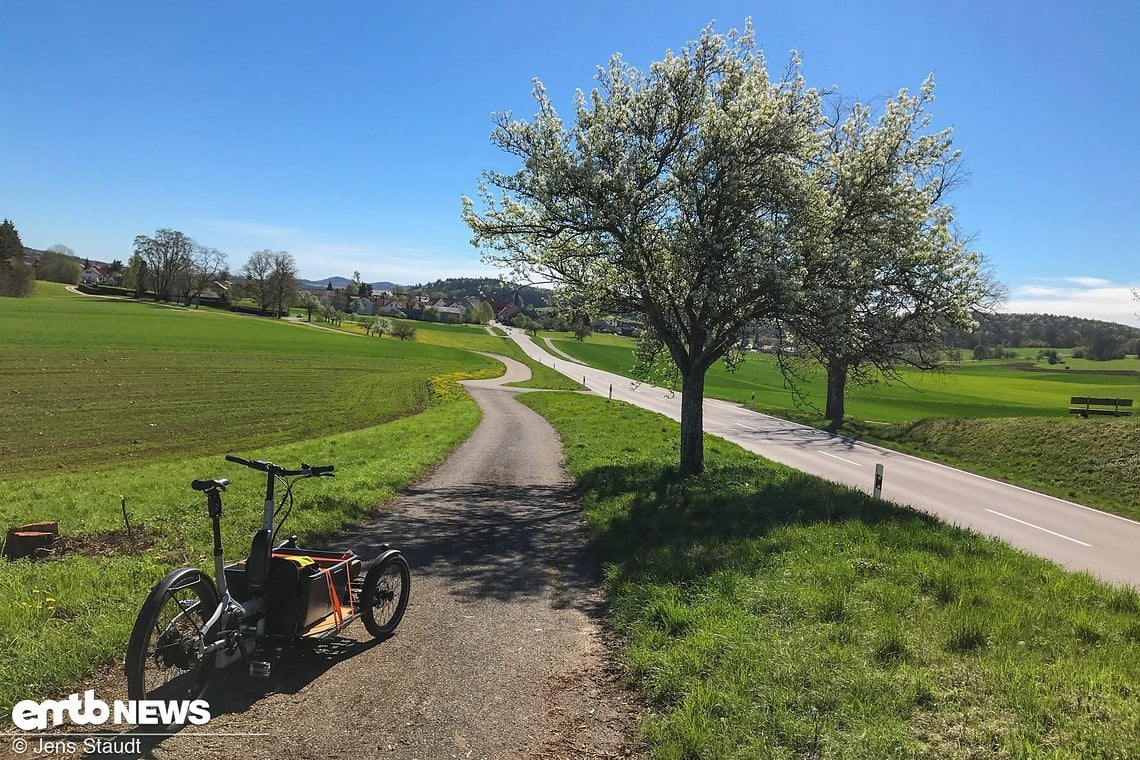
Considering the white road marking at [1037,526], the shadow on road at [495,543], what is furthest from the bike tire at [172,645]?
the white road marking at [1037,526]

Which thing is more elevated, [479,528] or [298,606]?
[298,606]

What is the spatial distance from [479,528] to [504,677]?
5.86 m

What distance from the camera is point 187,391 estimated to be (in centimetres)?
3812

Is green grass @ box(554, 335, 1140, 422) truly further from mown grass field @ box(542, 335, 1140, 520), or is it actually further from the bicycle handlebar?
the bicycle handlebar

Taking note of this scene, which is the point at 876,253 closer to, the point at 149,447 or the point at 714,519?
the point at 714,519

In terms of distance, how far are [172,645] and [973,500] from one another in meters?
21.8

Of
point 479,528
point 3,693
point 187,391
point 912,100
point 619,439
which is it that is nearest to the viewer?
point 3,693

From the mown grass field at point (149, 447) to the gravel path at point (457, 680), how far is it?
5.10 ft

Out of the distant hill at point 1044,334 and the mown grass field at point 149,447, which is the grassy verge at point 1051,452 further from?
the distant hill at point 1044,334

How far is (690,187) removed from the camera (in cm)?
1391

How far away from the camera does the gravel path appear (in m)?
4.49

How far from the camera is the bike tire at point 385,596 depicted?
20.1 feet

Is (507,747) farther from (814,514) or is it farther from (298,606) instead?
(814,514)

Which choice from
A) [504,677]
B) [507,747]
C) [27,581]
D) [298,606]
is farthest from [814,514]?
[27,581]
